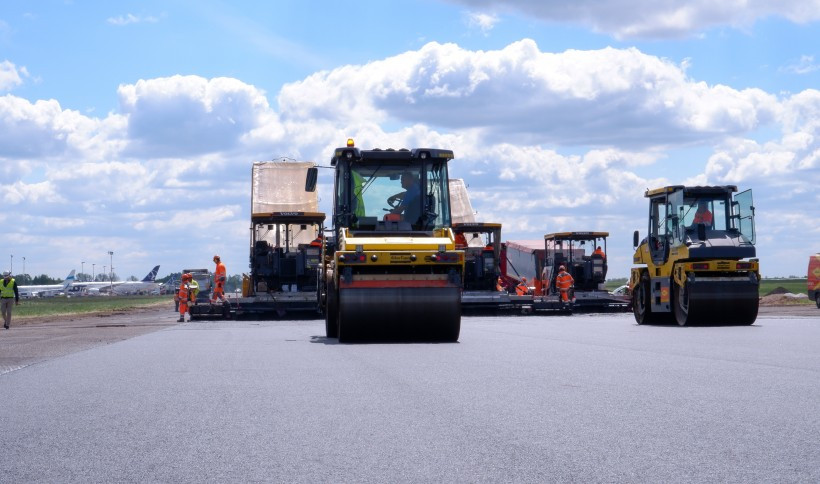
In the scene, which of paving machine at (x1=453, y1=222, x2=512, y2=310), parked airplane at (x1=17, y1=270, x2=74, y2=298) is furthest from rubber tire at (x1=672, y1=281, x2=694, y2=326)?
parked airplane at (x1=17, y1=270, x2=74, y2=298)

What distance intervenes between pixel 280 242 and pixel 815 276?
19.8 metres

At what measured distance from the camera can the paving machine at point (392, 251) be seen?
51.0ft

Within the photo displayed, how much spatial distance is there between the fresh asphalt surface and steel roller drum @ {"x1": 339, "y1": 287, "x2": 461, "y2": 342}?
2.44m

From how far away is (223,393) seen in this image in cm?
894

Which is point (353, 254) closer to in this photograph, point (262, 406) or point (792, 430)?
point (262, 406)

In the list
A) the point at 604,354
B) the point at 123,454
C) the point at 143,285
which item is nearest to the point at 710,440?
the point at 123,454

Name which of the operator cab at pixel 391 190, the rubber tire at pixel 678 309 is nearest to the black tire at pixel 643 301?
the rubber tire at pixel 678 309

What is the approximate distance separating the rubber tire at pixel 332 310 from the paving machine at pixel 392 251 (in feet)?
0.05

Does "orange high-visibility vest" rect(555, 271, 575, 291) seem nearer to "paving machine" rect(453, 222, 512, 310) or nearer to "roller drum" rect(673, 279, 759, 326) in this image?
"paving machine" rect(453, 222, 512, 310)

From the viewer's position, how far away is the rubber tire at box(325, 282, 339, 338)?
16469 millimetres

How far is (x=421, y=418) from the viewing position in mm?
7230

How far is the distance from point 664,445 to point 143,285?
15332 centimetres

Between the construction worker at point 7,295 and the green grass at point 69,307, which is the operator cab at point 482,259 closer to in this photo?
the construction worker at point 7,295

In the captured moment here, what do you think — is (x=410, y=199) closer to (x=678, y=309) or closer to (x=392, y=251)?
(x=392, y=251)
